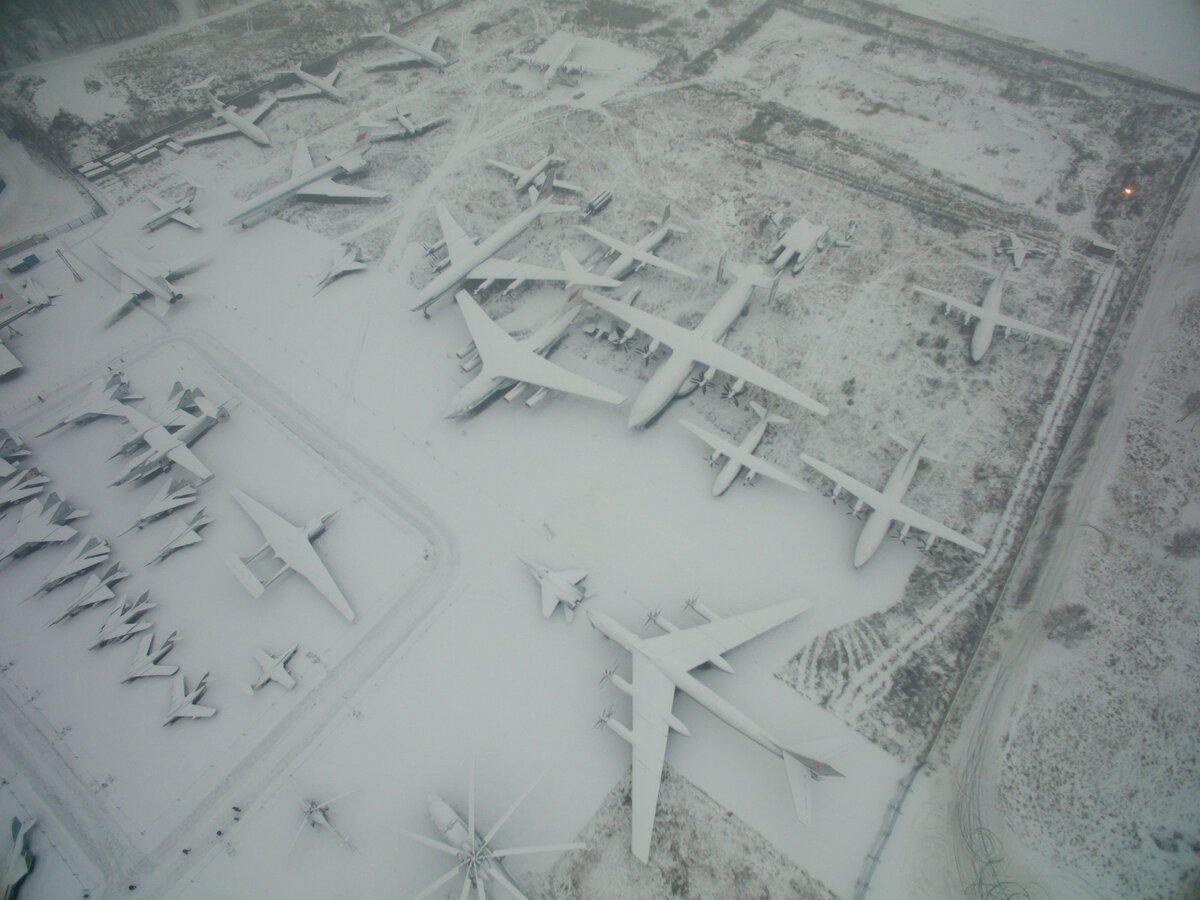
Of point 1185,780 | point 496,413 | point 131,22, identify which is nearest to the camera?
point 1185,780

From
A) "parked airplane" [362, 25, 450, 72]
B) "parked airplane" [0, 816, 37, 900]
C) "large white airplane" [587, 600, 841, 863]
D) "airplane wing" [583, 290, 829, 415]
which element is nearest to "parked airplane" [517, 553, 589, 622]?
"large white airplane" [587, 600, 841, 863]

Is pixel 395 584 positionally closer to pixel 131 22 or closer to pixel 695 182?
pixel 695 182

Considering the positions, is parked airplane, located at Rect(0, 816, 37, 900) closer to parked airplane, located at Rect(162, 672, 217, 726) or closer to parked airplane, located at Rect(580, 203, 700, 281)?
parked airplane, located at Rect(162, 672, 217, 726)

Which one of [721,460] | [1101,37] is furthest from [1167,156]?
[721,460]

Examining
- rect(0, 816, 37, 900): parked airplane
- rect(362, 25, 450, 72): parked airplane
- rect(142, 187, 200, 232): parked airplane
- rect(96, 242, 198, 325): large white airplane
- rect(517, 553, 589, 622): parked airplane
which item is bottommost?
rect(0, 816, 37, 900): parked airplane

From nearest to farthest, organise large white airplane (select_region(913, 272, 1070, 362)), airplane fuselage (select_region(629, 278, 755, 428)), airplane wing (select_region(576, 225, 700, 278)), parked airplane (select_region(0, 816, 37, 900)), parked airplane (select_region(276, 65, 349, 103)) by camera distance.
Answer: parked airplane (select_region(0, 816, 37, 900))
airplane fuselage (select_region(629, 278, 755, 428))
large white airplane (select_region(913, 272, 1070, 362))
airplane wing (select_region(576, 225, 700, 278))
parked airplane (select_region(276, 65, 349, 103))

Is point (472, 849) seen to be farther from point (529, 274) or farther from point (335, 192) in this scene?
point (335, 192)
